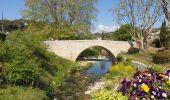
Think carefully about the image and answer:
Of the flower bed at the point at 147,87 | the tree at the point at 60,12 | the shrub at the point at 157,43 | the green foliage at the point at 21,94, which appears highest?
the tree at the point at 60,12

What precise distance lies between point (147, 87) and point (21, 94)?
36.0 feet

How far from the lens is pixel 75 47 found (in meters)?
48.2

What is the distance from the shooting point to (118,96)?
35.9 ft

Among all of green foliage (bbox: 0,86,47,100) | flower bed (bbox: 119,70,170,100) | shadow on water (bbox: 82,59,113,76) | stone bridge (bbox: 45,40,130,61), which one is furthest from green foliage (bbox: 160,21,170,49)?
flower bed (bbox: 119,70,170,100)

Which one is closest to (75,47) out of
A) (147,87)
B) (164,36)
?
(164,36)

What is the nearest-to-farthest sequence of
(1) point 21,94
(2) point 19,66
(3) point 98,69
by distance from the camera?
(1) point 21,94, (2) point 19,66, (3) point 98,69

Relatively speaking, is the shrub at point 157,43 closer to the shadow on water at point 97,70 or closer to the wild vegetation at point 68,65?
the wild vegetation at point 68,65

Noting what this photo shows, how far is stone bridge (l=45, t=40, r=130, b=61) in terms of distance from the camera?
4560 centimetres

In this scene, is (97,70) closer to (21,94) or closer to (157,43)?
(157,43)

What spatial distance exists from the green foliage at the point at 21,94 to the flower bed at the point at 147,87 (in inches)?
362

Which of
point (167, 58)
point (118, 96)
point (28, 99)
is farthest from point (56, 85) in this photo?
point (118, 96)

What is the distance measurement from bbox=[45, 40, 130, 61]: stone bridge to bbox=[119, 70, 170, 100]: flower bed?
3198cm

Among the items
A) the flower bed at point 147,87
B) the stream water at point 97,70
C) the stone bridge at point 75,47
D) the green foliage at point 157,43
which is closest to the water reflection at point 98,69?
the stream water at point 97,70

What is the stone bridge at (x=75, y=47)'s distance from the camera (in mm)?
45600
